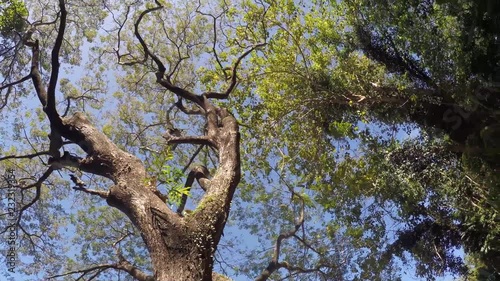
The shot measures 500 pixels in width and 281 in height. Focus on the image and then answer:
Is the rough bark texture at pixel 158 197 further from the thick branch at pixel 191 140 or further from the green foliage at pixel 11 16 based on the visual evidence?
the green foliage at pixel 11 16

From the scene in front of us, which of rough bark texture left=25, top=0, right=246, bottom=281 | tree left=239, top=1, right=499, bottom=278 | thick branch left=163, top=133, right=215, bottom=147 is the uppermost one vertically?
tree left=239, top=1, right=499, bottom=278

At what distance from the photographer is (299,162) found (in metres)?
9.23

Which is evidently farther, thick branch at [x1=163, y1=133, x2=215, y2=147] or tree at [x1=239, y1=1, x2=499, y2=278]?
tree at [x1=239, y1=1, x2=499, y2=278]

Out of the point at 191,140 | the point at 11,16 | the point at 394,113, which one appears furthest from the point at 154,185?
the point at 394,113

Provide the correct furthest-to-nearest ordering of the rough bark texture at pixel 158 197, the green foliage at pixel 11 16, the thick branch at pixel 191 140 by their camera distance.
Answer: the green foliage at pixel 11 16 → the thick branch at pixel 191 140 → the rough bark texture at pixel 158 197

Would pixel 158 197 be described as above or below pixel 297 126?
below


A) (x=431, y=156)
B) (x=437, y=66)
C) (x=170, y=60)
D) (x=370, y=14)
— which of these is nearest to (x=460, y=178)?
(x=431, y=156)

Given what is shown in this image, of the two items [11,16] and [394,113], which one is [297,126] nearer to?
[394,113]

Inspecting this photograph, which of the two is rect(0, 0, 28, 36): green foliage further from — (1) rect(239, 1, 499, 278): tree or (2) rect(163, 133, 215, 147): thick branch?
(1) rect(239, 1, 499, 278): tree

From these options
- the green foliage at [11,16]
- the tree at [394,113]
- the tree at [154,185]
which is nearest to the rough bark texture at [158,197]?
the tree at [154,185]

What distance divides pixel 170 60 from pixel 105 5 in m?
1.91

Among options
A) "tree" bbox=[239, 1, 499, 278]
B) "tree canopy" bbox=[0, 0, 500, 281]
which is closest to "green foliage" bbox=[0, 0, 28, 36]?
"tree canopy" bbox=[0, 0, 500, 281]

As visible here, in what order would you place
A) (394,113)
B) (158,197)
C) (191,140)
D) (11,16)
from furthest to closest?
1. (394,113)
2. (11,16)
3. (191,140)
4. (158,197)

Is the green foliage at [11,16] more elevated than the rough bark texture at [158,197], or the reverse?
the green foliage at [11,16]
